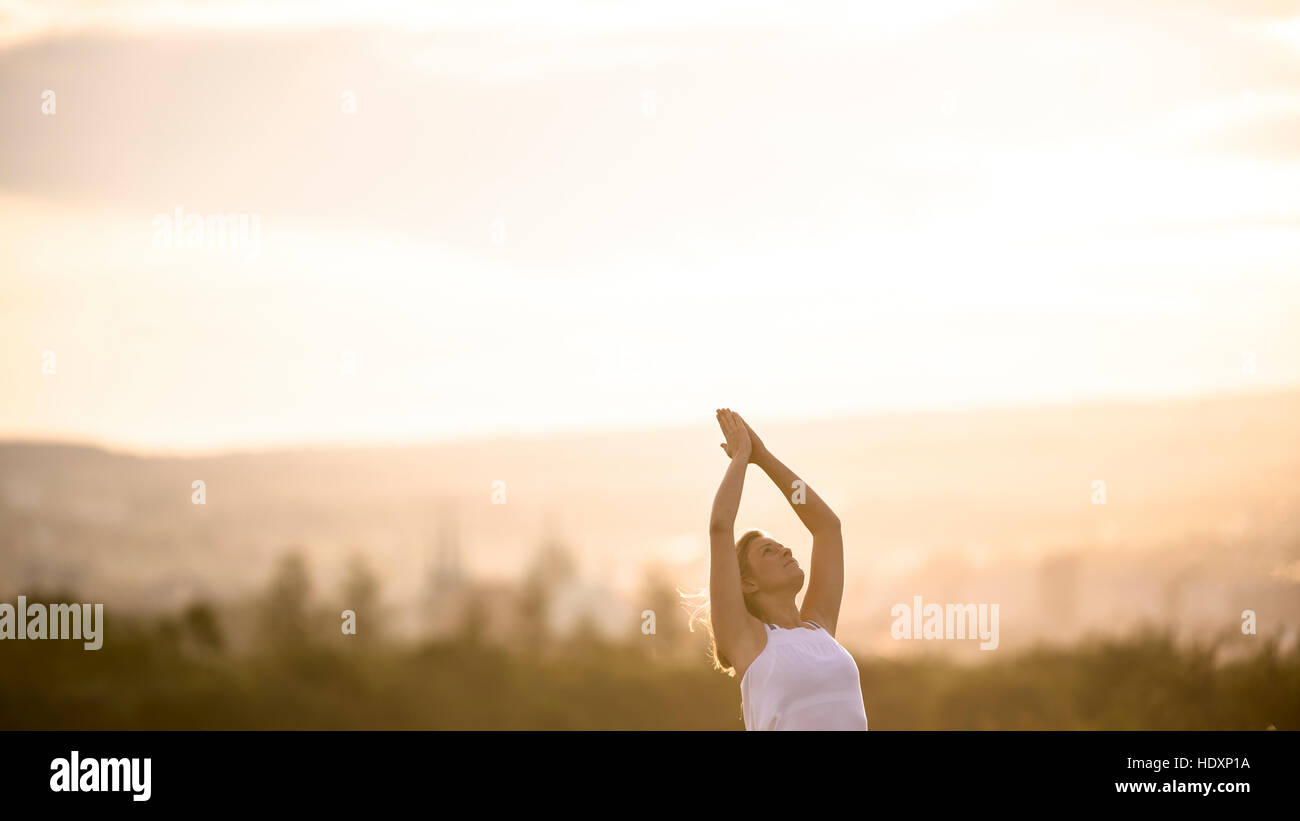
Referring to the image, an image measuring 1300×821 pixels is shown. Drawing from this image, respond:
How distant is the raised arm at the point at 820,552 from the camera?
Answer: 3.81 meters

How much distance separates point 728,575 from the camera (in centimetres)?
346

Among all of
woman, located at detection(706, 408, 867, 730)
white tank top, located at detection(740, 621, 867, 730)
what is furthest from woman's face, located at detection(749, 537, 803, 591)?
white tank top, located at detection(740, 621, 867, 730)

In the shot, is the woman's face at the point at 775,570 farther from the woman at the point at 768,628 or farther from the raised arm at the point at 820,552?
the raised arm at the point at 820,552

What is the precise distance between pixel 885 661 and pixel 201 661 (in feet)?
23.2

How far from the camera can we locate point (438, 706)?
12969 millimetres

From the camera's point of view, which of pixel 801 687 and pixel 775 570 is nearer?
pixel 801 687

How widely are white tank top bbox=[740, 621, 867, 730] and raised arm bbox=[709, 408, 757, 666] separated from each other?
8 centimetres

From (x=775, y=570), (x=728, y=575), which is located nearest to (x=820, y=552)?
(x=775, y=570)

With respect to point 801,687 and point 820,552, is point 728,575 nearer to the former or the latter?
point 801,687

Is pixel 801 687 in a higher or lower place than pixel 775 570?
lower

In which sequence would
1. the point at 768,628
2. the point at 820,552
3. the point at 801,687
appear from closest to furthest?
the point at 801,687
the point at 768,628
the point at 820,552

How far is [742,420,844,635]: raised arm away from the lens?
381cm

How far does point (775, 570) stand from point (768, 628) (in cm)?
18
